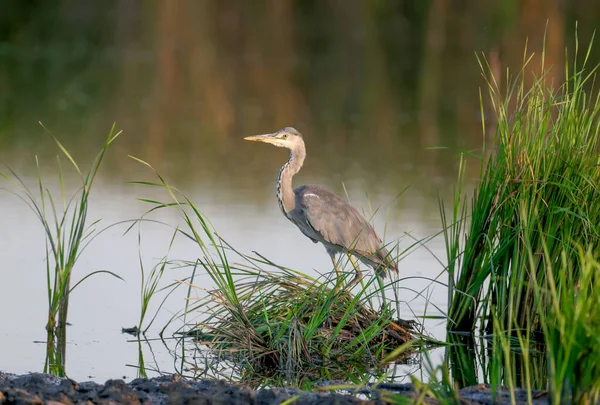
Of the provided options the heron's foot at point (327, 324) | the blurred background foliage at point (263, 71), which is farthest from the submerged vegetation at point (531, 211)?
the blurred background foliage at point (263, 71)

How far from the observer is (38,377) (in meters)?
4.51

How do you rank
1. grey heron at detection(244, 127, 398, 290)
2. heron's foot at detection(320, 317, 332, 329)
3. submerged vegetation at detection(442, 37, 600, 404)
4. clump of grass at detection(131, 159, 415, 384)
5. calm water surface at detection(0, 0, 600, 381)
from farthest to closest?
calm water surface at detection(0, 0, 600, 381)
grey heron at detection(244, 127, 398, 290)
heron's foot at detection(320, 317, 332, 329)
submerged vegetation at detection(442, 37, 600, 404)
clump of grass at detection(131, 159, 415, 384)

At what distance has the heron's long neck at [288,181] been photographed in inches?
284

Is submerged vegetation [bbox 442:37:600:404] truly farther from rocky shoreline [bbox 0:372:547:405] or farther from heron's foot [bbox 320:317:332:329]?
rocky shoreline [bbox 0:372:547:405]

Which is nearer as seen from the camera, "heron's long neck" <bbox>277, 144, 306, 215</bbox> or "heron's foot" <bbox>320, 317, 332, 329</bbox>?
"heron's foot" <bbox>320, 317, 332, 329</bbox>

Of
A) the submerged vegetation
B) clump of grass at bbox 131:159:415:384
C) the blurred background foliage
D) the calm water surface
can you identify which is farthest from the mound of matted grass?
the blurred background foliage

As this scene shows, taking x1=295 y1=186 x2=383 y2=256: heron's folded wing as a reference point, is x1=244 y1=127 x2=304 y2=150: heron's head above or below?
above

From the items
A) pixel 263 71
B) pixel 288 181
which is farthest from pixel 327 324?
pixel 263 71

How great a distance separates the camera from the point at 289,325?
18.2ft

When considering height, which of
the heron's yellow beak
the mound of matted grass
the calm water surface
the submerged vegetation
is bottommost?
the mound of matted grass

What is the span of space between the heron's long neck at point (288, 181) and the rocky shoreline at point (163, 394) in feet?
8.88

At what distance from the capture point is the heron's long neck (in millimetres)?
7207

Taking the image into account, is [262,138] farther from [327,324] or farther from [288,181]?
[327,324]

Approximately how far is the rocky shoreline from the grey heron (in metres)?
2.37
